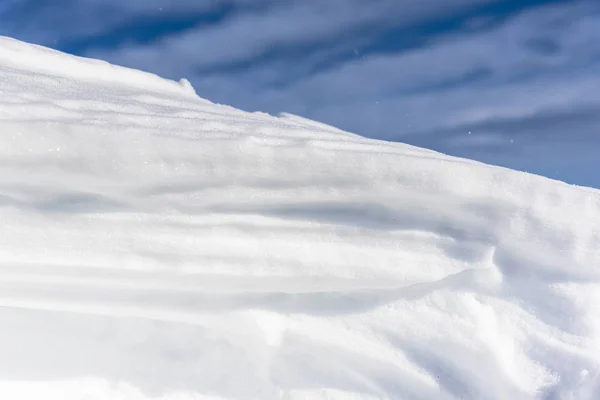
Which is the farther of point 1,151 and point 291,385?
point 291,385

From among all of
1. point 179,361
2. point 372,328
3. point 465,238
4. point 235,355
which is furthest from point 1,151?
point 465,238

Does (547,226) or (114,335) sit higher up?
(547,226)

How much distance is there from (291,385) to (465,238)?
86cm

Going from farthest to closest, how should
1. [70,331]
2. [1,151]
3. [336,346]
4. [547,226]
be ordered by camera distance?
[547,226] → [336,346] → [70,331] → [1,151]

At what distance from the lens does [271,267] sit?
1.96 meters

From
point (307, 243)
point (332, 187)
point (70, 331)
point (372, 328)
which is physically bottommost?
point (70, 331)

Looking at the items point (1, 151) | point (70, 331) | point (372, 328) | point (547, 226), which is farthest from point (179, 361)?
point (547, 226)

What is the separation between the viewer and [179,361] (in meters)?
1.91

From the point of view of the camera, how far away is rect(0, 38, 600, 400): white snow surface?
5.97 feet

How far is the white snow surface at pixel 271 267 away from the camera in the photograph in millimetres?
1820

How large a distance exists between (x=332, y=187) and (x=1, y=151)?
1105 millimetres

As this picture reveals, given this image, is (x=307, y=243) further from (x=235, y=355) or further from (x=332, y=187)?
(x=235, y=355)

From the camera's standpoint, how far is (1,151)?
1.74 metres

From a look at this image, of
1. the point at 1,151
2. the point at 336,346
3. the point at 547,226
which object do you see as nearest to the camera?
the point at 1,151
